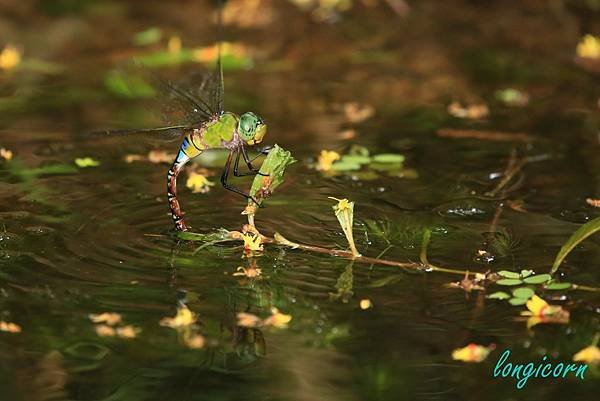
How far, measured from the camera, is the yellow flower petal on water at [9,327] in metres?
2.62

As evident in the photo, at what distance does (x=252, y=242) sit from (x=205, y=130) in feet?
1.50

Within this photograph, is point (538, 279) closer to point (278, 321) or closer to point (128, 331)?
point (278, 321)

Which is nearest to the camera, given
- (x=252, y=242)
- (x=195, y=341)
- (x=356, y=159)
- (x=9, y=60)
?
(x=195, y=341)

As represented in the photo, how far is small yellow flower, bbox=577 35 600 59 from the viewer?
5.38m

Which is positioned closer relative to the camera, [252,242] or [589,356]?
[589,356]

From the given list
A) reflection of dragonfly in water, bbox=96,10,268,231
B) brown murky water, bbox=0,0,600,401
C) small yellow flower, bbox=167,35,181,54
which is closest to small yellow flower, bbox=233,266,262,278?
brown murky water, bbox=0,0,600,401

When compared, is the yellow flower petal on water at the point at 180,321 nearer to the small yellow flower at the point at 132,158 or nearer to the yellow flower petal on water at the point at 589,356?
the yellow flower petal on water at the point at 589,356

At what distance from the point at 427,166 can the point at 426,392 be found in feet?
5.54

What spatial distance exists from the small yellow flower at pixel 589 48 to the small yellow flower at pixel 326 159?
2097mm

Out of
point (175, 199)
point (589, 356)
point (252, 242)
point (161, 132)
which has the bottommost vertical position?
point (589, 356)

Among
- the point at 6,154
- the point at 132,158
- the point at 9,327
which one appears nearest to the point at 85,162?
the point at 132,158

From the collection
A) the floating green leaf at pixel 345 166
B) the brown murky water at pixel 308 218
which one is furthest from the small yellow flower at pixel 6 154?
the floating green leaf at pixel 345 166

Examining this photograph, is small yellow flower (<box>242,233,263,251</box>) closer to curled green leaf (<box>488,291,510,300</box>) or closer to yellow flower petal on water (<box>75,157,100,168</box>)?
curled green leaf (<box>488,291,510,300</box>)

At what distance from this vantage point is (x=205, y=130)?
3260 mm
